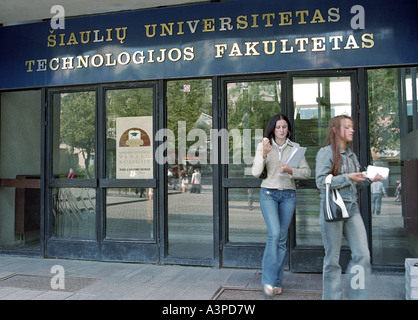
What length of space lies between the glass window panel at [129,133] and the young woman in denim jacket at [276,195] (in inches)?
80.5

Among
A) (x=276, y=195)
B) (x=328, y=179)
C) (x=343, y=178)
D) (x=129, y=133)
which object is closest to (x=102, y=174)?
(x=129, y=133)

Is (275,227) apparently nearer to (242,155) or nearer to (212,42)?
(242,155)

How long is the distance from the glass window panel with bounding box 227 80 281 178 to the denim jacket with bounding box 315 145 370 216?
185 cm

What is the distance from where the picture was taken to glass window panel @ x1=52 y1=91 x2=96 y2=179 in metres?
6.09

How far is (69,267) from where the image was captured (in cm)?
557

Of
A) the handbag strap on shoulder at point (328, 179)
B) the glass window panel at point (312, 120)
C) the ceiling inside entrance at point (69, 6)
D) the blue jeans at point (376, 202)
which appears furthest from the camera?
the ceiling inside entrance at point (69, 6)

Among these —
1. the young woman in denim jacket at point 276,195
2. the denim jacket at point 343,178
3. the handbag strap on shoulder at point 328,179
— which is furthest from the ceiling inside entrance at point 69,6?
the handbag strap on shoulder at point 328,179

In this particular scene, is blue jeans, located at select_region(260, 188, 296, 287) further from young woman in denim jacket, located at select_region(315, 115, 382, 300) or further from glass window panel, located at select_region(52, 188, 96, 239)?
glass window panel, located at select_region(52, 188, 96, 239)

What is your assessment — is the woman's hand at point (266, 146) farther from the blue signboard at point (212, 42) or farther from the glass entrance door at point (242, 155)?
the blue signboard at point (212, 42)

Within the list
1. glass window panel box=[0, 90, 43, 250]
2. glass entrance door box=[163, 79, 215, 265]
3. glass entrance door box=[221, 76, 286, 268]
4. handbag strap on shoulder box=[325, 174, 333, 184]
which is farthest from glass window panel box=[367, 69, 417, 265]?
glass window panel box=[0, 90, 43, 250]

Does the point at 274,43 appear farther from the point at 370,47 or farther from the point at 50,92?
the point at 50,92

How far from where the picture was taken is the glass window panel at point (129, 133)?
5.82 meters
